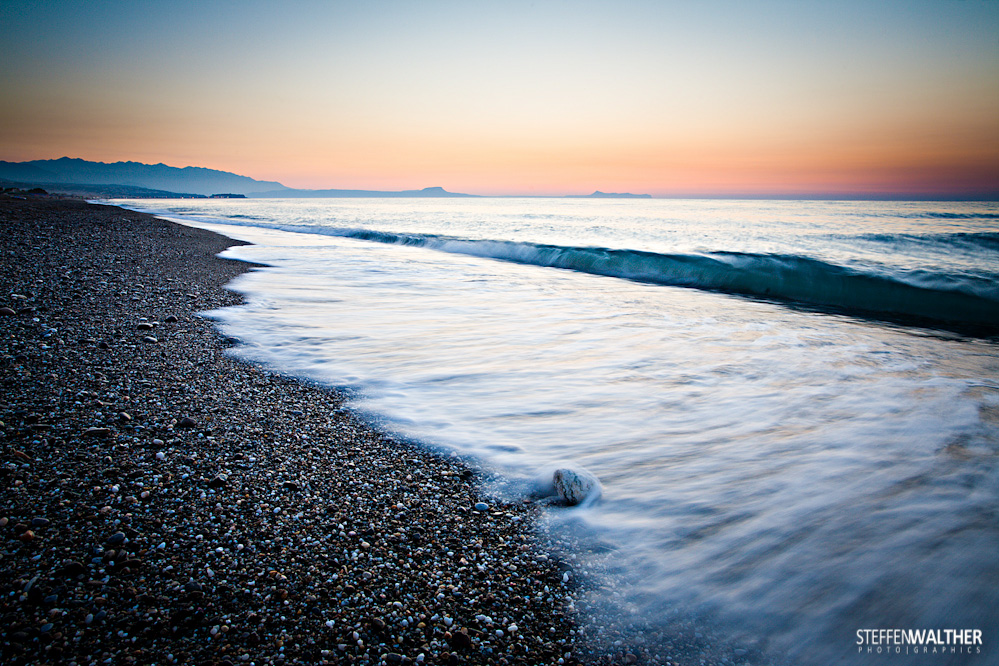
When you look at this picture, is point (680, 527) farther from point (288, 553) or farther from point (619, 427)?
point (288, 553)

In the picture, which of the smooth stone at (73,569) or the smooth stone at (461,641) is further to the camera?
the smooth stone at (73,569)

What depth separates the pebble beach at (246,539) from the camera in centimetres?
158

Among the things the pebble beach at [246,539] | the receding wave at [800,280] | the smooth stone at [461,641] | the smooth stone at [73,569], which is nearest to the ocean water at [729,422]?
the receding wave at [800,280]

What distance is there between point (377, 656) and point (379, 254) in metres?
14.8

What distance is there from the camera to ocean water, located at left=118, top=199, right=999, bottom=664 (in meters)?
2.04

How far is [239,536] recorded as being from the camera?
2.03 metres

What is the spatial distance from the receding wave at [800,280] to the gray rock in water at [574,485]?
921cm

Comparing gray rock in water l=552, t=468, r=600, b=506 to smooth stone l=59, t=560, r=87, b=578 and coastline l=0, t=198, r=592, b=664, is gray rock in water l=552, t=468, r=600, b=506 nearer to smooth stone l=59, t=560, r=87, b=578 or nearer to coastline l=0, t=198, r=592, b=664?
coastline l=0, t=198, r=592, b=664

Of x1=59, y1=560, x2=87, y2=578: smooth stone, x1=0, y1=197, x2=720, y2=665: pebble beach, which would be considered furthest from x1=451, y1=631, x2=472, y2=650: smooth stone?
x1=59, y1=560, x2=87, y2=578: smooth stone

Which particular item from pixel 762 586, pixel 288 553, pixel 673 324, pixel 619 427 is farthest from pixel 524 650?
pixel 673 324

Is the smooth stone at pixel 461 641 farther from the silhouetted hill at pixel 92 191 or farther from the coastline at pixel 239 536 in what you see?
the silhouetted hill at pixel 92 191

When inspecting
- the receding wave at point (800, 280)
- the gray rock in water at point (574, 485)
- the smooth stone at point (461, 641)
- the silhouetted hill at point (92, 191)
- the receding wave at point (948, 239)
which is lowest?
the smooth stone at point (461, 641)

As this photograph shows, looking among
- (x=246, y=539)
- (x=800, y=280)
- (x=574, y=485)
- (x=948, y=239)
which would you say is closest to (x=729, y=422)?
(x=574, y=485)

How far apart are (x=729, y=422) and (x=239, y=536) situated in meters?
3.62
